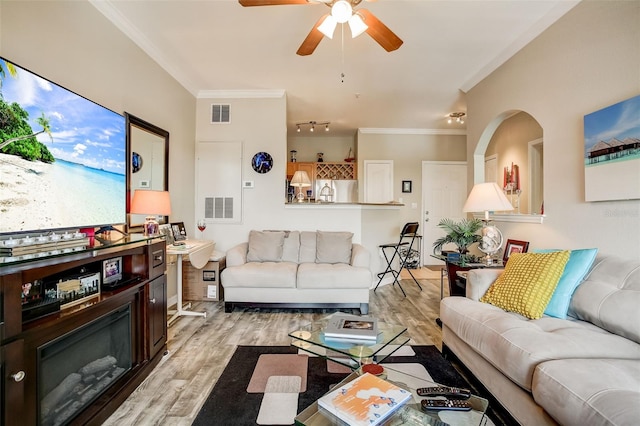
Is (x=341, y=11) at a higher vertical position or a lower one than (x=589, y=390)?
higher

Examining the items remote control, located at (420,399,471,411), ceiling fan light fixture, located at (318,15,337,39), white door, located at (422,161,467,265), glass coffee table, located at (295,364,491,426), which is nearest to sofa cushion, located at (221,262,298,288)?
glass coffee table, located at (295,364,491,426)

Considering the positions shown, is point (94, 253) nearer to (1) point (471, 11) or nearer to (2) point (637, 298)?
(2) point (637, 298)

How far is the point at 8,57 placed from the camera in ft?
5.12

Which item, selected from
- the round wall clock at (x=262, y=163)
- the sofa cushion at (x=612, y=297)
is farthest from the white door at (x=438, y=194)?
the sofa cushion at (x=612, y=297)

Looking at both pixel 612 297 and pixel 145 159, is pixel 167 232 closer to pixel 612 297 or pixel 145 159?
pixel 145 159

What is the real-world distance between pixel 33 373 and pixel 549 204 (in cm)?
342

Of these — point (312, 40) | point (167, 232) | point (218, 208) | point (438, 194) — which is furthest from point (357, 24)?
point (438, 194)

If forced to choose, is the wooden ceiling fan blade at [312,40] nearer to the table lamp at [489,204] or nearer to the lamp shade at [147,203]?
the lamp shade at [147,203]

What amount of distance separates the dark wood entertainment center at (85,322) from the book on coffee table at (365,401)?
1.16 meters

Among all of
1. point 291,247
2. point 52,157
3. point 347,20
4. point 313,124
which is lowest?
point 291,247

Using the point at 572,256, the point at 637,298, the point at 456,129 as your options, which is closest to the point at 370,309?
the point at 572,256

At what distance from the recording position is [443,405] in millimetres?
1172

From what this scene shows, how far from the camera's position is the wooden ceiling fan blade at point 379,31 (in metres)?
1.94

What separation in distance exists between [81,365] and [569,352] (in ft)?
7.98
